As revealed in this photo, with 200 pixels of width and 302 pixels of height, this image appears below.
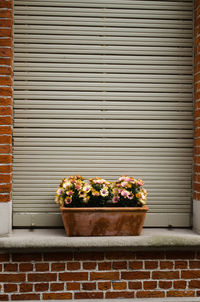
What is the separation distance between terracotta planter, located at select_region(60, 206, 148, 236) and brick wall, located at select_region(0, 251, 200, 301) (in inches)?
8.3

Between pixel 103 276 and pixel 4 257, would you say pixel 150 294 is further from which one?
pixel 4 257

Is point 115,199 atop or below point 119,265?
atop

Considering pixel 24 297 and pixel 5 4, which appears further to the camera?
pixel 5 4

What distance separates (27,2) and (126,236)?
2.56 meters

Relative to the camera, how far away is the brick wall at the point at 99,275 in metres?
2.75

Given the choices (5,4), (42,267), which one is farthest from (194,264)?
(5,4)

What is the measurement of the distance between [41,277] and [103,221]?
78 cm

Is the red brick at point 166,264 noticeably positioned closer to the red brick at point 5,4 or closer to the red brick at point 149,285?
the red brick at point 149,285

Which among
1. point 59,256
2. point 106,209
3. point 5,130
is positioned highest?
point 5,130

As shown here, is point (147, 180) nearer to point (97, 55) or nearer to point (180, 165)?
point (180, 165)

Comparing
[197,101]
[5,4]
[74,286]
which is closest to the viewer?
[74,286]

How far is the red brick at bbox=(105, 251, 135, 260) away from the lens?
280 centimetres

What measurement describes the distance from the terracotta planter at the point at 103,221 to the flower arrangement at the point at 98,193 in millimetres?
108

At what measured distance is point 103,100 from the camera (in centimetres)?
315
